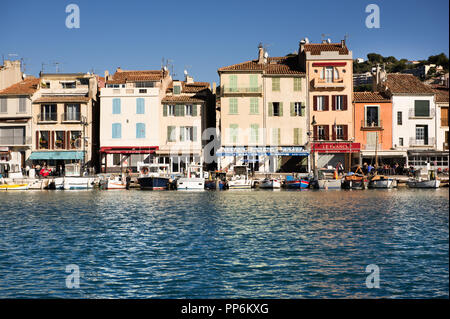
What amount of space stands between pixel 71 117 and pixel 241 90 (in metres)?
20.1

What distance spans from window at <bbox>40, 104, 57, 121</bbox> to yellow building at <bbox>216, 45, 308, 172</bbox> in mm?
19698

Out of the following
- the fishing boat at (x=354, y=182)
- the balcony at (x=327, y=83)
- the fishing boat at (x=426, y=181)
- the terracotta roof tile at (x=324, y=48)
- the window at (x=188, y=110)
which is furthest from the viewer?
the window at (x=188, y=110)

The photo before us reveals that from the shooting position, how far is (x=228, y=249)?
65.1 ft

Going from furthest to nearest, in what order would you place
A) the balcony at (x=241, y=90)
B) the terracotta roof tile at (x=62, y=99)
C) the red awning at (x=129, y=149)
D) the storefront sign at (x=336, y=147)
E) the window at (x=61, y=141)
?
1. the window at (x=61, y=141)
2. the terracotta roof tile at (x=62, y=99)
3. the red awning at (x=129, y=149)
4. the balcony at (x=241, y=90)
5. the storefront sign at (x=336, y=147)

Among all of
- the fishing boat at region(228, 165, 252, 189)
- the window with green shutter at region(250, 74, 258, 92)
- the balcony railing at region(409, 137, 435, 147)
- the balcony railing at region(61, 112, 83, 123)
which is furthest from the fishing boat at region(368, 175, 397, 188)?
the balcony railing at region(61, 112, 83, 123)

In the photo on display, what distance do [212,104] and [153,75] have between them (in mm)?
8133

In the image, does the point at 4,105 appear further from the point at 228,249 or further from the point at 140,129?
the point at 228,249

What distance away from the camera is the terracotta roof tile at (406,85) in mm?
60416

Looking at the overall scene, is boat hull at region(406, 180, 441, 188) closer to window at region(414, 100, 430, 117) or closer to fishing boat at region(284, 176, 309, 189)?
fishing boat at region(284, 176, 309, 189)

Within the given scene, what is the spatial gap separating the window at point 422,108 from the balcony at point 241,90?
1768 centimetres

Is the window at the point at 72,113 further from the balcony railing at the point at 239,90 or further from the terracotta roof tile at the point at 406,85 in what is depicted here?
the terracotta roof tile at the point at 406,85

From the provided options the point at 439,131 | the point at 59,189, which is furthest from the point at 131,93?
the point at 439,131

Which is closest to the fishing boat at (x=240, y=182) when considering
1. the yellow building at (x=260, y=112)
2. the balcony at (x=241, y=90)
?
the yellow building at (x=260, y=112)
